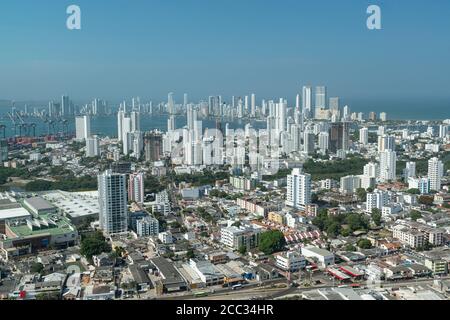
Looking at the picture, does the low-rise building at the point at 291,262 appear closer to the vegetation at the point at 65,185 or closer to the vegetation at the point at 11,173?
the vegetation at the point at 65,185

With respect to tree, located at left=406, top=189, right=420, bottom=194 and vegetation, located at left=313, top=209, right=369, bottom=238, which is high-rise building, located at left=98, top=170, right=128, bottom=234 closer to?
vegetation, located at left=313, top=209, right=369, bottom=238

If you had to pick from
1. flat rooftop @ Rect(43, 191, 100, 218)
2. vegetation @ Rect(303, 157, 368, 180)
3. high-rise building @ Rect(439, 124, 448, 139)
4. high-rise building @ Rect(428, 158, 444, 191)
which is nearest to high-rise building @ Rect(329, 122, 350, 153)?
vegetation @ Rect(303, 157, 368, 180)

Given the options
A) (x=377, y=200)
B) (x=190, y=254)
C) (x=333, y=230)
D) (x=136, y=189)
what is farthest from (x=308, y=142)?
(x=190, y=254)

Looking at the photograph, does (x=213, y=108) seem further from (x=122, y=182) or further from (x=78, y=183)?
(x=122, y=182)

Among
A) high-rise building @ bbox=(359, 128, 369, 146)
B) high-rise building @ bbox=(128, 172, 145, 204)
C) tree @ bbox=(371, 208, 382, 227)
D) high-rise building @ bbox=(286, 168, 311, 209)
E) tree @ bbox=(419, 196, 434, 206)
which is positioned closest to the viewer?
tree @ bbox=(371, 208, 382, 227)

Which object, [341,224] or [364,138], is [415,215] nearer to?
[341,224]

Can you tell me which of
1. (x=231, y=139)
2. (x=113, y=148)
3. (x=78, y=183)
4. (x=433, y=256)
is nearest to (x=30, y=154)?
(x=113, y=148)
